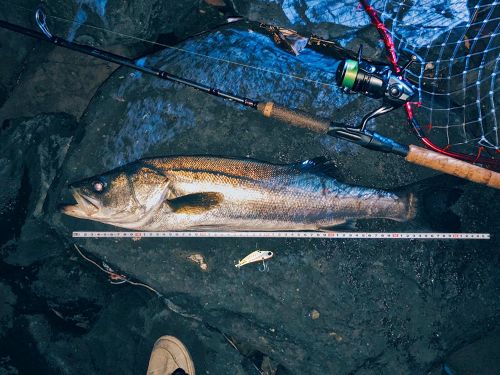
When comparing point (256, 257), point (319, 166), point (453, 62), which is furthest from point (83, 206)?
point (453, 62)

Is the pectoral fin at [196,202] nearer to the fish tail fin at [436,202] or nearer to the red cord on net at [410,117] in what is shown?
the fish tail fin at [436,202]

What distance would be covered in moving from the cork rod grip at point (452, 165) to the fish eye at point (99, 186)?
299cm

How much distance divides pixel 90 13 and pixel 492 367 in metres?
6.16

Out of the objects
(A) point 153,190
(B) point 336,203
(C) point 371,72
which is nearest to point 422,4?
(C) point 371,72

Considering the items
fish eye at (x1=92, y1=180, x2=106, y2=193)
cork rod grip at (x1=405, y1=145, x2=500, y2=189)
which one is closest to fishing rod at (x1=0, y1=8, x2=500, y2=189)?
cork rod grip at (x1=405, y1=145, x2=500, y2=189)

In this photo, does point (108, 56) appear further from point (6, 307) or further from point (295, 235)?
point (6, 307)

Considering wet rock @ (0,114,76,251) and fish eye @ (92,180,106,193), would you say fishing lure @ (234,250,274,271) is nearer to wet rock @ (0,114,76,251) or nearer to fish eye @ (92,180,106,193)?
fish eye @ (92,180,106,193)

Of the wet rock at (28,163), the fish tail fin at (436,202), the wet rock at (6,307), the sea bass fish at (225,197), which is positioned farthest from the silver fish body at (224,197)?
the wet rock at (6,307)

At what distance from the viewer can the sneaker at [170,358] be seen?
4203 millimetres

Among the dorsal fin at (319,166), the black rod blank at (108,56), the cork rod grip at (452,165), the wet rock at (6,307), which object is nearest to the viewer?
the black rod blank at (108,56)

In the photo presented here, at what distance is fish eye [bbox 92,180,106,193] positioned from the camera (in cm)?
347

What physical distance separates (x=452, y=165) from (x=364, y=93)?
119 cm

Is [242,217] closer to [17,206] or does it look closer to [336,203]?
[336,203]

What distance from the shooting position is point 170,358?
4.21 m
